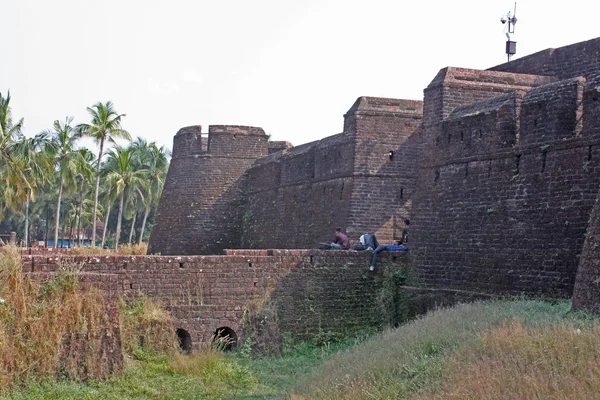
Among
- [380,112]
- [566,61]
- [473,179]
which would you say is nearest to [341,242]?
[380,112]

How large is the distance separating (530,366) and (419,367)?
5.99 feet

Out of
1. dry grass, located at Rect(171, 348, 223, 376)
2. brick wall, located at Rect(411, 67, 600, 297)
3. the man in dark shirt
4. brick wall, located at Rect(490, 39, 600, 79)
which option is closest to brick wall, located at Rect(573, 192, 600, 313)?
brick wall, located at Rect(411, 67, 600, 297)

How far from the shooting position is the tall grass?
1037 cm

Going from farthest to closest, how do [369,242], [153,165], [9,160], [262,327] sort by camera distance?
1. [153,165]
2. [9,160]
3. [369,242]
4. [262,327]

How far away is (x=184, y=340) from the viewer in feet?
53.7

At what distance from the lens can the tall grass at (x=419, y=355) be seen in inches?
408

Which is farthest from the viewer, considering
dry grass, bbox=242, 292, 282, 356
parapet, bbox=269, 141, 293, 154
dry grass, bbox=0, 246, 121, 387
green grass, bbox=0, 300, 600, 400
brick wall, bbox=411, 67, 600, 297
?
parapet, bbox=269, 141, 293, 154

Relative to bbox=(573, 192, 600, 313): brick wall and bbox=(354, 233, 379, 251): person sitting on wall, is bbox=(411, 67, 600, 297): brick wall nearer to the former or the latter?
bbox=(354, 233, 379, 251): person sitting on wall

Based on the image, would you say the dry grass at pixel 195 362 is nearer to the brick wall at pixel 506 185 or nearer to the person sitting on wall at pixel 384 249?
the person sitting on wall at pixel 384 249

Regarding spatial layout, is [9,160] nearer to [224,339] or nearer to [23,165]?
[23,165]

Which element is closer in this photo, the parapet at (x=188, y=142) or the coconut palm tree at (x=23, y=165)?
the coconut palm tree at (x=23, y=165)

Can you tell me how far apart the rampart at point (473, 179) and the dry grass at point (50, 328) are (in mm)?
6404

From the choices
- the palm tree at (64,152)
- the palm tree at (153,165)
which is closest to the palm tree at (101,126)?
the palm tree at (64,152)

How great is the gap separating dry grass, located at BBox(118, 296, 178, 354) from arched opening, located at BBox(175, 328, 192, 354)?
0.38 meters
